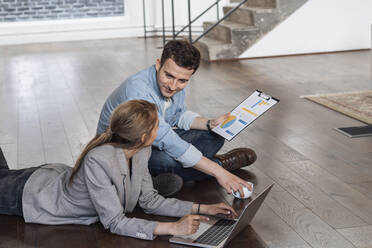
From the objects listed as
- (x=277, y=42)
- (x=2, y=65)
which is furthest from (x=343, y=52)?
(x=2, y=65)

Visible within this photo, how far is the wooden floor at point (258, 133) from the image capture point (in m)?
2.28

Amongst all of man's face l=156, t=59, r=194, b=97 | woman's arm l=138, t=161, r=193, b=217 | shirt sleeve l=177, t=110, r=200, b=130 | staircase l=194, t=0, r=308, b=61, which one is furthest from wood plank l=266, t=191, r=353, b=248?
staircase l=194, t=0, r=308, b=61

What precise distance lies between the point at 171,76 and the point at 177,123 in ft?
1.78

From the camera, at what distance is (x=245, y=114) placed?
8.79 feet

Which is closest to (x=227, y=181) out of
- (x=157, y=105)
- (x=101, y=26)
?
(x=157, y=105)

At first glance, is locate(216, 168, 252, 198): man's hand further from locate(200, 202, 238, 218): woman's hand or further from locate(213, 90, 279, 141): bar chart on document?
locate(213, 90, 279, 141): bar chart on document

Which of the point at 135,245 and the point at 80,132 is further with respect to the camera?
the point at 80,132

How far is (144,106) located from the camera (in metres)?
2.05

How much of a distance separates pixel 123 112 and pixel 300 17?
4.91 meters

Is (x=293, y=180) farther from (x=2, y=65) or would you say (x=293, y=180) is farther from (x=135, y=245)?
(x=2, y=65)

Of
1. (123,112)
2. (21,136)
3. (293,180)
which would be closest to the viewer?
(123,112)

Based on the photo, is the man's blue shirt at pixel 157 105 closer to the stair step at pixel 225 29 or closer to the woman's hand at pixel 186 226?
the woman's hand at pixel 186 226

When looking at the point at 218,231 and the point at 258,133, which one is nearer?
the point at 218,231

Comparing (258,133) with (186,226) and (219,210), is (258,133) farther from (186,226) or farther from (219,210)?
(186,226)
